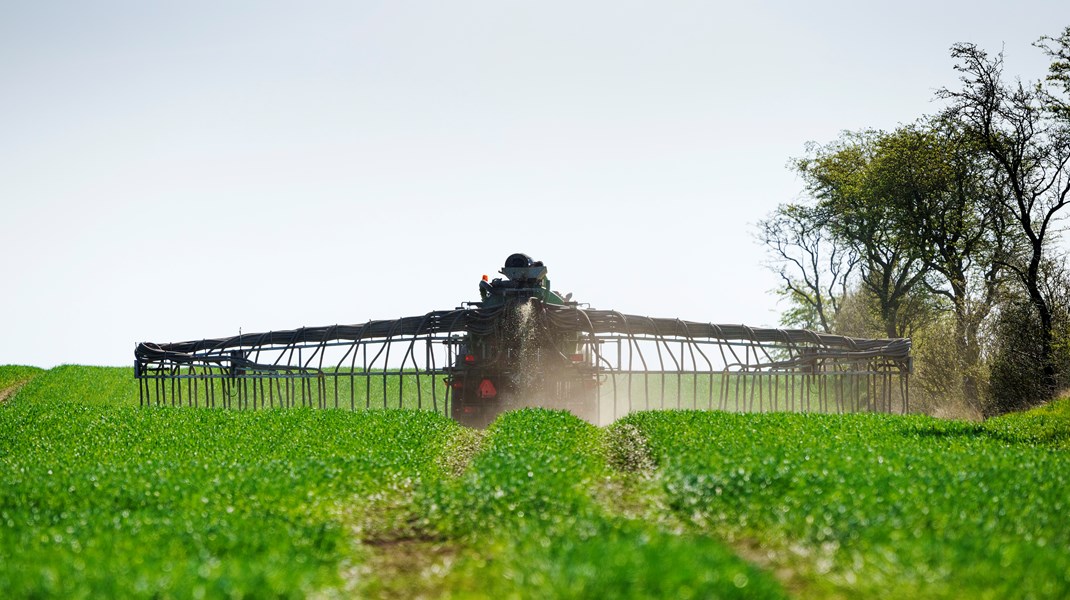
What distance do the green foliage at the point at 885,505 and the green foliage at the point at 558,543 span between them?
1055 millimetres

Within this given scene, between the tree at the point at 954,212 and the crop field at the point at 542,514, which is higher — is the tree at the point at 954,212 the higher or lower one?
the higher one

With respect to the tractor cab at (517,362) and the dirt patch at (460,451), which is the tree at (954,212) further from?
the dirt patch at (460,451)

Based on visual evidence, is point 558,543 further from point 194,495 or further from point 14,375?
point 14,375

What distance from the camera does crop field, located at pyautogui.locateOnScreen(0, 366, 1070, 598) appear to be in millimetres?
7840

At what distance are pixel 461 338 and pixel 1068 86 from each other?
25.8m

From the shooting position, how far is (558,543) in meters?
9.12

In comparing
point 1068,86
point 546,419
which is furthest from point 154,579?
point 1068,86

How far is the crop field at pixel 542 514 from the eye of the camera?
25.7ft

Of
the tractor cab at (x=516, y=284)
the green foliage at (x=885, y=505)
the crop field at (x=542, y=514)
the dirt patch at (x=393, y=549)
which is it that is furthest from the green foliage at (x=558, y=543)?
the tractor cab at (x=516, y=284)

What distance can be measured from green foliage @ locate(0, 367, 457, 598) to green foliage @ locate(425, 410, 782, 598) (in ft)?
5.05

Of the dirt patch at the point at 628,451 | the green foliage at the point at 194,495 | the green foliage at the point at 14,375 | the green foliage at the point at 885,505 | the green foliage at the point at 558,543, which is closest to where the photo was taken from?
the green foliage at the point at 558,543

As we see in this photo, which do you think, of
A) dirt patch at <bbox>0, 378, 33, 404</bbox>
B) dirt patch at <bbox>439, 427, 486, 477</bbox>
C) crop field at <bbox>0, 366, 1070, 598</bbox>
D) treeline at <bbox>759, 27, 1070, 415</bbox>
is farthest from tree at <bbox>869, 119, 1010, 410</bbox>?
dirt patch at <bbox>0, 378, 33, 404</bbox>

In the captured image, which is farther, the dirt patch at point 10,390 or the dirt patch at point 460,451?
the dirt patch at point 10,390

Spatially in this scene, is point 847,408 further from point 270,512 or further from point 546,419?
point 270,512
